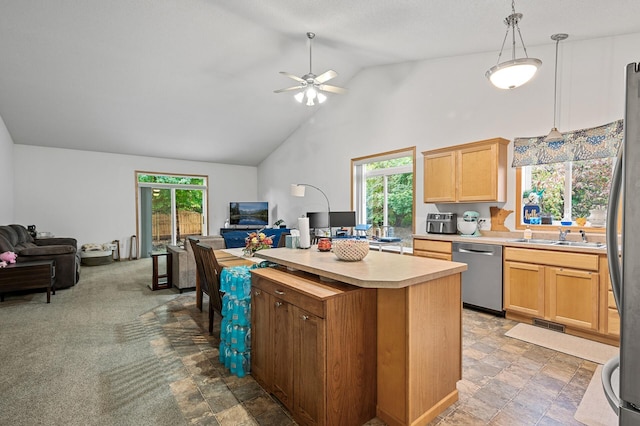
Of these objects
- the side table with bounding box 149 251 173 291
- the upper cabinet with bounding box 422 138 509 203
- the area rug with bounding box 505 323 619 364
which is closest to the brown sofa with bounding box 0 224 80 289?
the side table with bounding box 149 251 173 291

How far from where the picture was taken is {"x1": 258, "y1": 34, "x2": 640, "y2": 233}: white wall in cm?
327

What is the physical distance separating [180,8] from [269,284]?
11.8 ft

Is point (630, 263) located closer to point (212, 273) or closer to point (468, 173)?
point (212, 273)

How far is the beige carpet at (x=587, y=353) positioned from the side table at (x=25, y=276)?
5.50 meters

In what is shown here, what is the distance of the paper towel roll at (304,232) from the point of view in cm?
268

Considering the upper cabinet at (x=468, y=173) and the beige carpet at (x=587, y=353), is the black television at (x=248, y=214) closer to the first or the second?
the upper cabinet at (x=468, y=173)

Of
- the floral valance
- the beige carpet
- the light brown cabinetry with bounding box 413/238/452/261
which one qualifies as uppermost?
the floral valance

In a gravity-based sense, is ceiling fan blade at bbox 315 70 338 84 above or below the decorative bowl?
above

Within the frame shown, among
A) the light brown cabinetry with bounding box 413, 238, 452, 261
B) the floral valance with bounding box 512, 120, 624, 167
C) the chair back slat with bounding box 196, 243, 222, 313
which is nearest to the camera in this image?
the chair back slat with bounding box 196, 243, 222, 313

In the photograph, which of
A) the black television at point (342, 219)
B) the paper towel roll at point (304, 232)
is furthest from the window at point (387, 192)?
the paper towel roll at point (304, 232)

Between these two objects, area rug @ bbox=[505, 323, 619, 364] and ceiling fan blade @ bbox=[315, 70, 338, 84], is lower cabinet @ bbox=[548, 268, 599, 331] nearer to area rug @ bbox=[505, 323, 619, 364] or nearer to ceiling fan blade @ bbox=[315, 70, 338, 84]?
area rug @ bbox=[505, 323, 619, 364]

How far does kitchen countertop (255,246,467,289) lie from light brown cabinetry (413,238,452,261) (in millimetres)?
1896

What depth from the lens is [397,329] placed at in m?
1.69

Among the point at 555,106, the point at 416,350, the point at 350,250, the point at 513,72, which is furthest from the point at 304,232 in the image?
the point at 555,106
